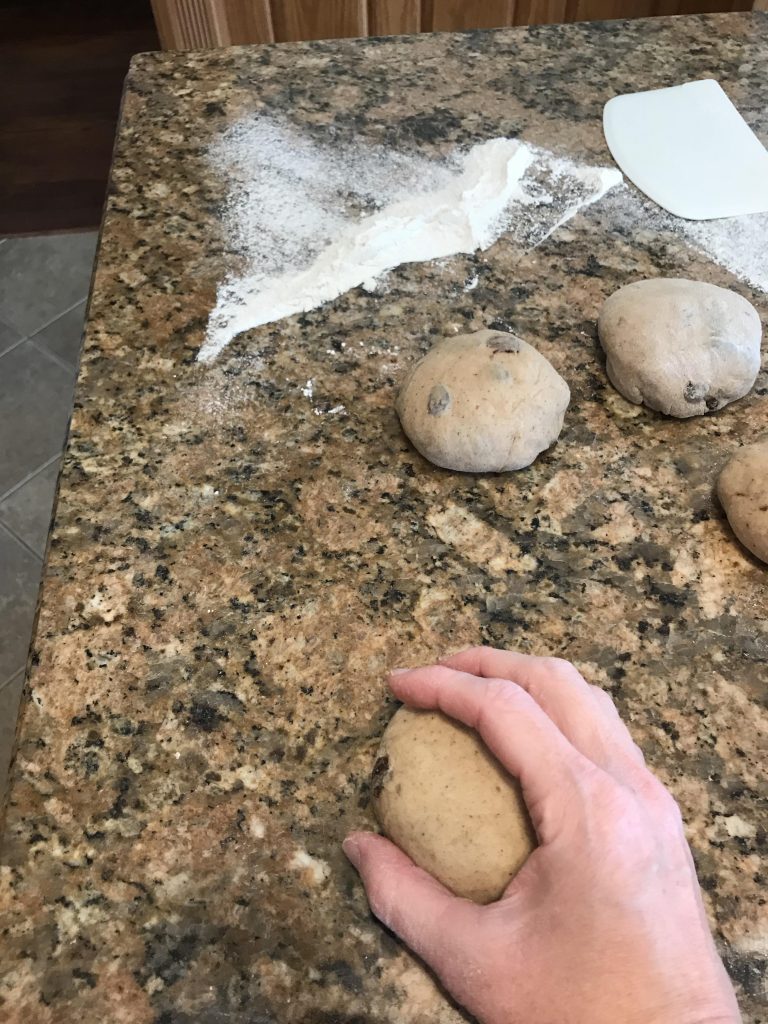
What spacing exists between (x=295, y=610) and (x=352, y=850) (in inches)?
9.2

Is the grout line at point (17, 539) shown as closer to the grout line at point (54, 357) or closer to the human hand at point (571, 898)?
the grout line at point (54, 357)

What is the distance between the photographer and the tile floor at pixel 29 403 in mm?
1836

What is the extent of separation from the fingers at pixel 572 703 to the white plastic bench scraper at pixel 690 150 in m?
0.79

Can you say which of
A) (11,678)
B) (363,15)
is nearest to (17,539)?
(11,678)

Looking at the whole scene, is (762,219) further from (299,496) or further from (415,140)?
(299,496)

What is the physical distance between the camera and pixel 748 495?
2.63ft

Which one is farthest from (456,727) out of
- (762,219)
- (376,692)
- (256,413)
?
(762,219)

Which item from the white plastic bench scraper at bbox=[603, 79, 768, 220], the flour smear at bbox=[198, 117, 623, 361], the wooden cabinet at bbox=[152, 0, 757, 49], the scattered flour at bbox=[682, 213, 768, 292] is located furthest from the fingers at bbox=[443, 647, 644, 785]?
the wooden cabinet at bbox=[152, 0, 757, 49]

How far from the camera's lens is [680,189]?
1162 millimetres

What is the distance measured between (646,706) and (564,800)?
196 millimetres

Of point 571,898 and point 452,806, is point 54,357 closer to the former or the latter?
point 452,806

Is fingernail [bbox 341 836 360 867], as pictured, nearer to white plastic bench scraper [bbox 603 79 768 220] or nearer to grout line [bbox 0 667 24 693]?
white plastic bench scraper [bbox 603 79 768 220]

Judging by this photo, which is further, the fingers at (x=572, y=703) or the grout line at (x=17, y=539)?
the grout line at (x=17, y=539)

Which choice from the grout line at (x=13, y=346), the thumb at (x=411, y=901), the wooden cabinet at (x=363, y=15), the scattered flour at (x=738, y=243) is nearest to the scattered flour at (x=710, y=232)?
the scattered flour at (x=738, y=243)
